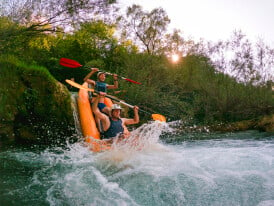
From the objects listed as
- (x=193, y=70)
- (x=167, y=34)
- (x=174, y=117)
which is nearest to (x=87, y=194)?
(x=174, y=117)

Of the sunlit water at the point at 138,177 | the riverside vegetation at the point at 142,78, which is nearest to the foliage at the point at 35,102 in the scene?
the riverside vegetation at the point at 142,78

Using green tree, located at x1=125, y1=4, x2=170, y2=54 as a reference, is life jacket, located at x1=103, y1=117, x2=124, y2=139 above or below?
below

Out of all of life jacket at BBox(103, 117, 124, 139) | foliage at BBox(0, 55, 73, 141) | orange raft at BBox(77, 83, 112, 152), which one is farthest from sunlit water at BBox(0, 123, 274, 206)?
foliage at BBox(0, 55, 73, 141)

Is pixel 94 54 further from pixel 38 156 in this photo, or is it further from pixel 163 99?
pixel 38 156

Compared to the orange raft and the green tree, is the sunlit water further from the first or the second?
the green tree

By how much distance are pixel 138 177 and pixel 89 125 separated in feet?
6.52

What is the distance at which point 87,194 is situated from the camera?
2.57 m

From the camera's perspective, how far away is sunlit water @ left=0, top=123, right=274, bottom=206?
2.50 meters

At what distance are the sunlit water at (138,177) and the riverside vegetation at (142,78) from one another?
1.24 m

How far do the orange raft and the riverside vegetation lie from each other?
A: 0.35 metres

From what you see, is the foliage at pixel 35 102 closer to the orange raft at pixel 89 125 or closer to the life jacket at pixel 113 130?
the orange raft at pixel 89 125

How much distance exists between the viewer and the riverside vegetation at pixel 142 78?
5.11m

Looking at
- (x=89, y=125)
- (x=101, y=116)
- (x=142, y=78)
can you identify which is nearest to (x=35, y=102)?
(x=89, y=125)

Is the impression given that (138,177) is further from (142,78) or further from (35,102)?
(142,78)
